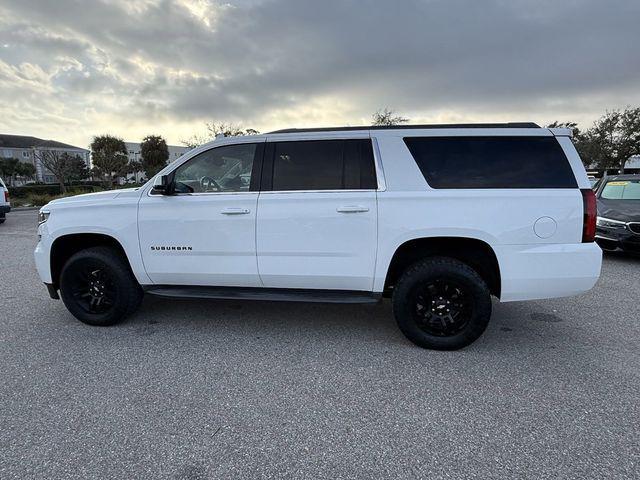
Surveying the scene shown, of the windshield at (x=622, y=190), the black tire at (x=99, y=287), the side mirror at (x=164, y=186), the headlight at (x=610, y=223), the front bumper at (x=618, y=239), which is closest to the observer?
the side mirror at (x=164, y=186)

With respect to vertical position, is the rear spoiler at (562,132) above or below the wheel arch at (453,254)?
above

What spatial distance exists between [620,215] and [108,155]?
41704 millimetres

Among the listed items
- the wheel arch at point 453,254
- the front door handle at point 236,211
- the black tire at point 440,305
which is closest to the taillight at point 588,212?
the wheel arch at point 453,254

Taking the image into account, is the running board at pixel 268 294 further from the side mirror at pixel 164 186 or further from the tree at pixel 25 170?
the tree at pixel 25 170

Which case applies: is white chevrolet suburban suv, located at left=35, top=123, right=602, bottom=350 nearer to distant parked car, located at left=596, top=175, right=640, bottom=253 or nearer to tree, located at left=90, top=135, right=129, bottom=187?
distant parked car, located at left=596, top=175, right=640, bottom=253

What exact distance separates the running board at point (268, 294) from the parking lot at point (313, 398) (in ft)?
1.40

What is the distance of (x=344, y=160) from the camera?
3.41 meters

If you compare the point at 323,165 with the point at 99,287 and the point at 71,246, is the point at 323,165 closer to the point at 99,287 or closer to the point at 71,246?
the point at 99,287

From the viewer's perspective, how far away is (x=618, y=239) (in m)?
6.58

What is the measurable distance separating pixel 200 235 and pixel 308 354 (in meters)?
1.51

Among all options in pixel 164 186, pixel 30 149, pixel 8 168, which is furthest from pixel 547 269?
pixel 30 149

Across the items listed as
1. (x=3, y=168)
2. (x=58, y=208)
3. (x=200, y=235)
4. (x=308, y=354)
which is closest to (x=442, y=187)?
(x=308, y=354)

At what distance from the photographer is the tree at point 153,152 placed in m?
51.2

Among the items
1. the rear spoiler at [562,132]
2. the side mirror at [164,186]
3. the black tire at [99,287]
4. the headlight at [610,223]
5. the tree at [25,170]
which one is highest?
the tree at [25,170]
